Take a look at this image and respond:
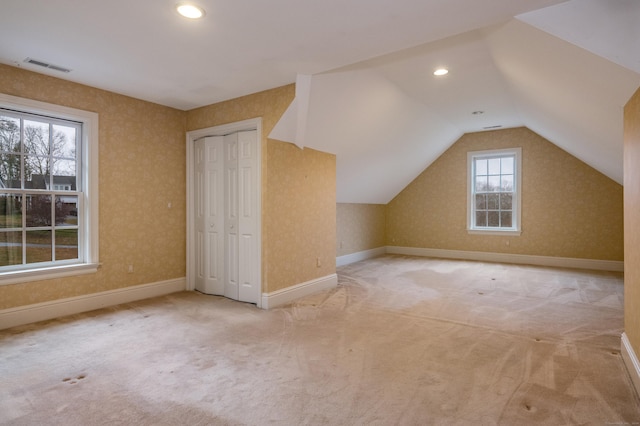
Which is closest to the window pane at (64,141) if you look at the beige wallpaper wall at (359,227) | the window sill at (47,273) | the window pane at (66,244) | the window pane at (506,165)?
the window pane at (66,244)

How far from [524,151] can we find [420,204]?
2.31 meters

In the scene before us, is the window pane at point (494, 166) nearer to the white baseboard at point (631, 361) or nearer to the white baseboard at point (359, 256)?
the white baseboard at point (359, 256)

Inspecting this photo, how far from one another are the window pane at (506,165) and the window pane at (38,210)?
298 inches

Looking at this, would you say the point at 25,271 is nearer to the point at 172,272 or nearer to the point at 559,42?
the point at 172,272

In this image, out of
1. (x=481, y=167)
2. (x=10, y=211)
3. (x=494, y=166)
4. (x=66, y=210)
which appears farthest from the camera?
(x=481, y=167)

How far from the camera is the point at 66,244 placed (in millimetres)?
3828

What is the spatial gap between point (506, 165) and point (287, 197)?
5.20m

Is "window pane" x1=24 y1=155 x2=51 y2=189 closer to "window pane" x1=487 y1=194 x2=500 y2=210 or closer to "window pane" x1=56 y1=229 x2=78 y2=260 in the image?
"window pane" x1=56 y1=229 x2=78 y2=260

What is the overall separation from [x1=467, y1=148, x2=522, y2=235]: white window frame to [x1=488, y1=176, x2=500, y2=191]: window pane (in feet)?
1.01

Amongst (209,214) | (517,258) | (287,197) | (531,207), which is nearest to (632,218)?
(287,197)

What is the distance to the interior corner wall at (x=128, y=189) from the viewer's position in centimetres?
355

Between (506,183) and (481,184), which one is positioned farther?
(481,184)

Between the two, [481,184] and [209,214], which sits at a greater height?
[481,184]

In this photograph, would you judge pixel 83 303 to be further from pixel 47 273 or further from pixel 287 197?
pixel 287 197
